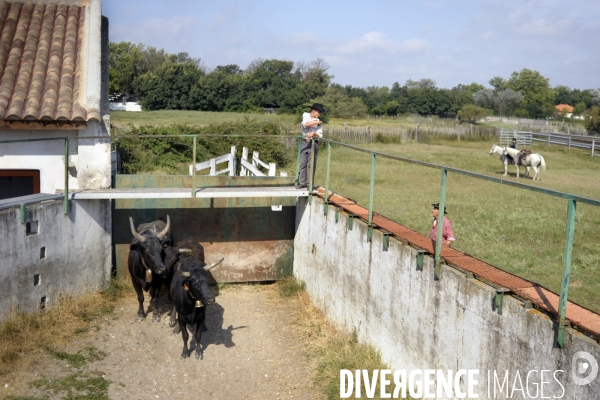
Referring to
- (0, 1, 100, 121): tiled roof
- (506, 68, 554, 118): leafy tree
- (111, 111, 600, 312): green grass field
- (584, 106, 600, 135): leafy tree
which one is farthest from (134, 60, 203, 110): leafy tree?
(0, 1, 100, 121): tiled roof

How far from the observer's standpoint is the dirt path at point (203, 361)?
8312 mm

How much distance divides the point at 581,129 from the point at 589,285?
48.2m

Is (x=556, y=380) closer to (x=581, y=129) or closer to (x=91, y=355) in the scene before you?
(x=91, y=355)

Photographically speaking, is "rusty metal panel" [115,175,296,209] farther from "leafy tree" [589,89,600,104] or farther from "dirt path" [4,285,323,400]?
"leafy tree" [589,89,600,104]

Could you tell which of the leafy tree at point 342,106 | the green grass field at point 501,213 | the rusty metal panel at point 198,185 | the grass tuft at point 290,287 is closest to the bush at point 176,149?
the green grass field at point 501,213

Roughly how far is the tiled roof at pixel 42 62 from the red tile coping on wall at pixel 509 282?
6.25 meters

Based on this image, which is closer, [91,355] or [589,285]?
[91,355]

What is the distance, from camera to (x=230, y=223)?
1291 centimetres

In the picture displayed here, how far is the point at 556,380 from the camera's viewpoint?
5137 mm

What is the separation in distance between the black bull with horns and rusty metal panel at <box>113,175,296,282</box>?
105 cm

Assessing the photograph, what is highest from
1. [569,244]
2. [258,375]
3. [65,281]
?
[569,244]

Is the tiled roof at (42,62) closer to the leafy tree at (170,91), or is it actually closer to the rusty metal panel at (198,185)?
the rusty metal panel at (198,185)

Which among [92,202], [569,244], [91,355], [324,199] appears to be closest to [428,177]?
[324,199]

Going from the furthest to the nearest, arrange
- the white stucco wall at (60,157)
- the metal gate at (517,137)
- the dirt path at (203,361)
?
the metal gate at (517,137) < the white stucco wall at (60,157) < the dirt path at (203,361)
